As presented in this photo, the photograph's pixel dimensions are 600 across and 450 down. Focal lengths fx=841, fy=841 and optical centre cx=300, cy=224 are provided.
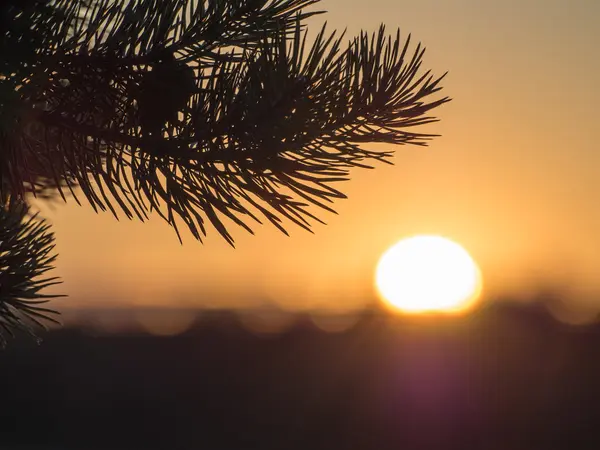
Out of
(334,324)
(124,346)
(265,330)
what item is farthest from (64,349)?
(334,324)

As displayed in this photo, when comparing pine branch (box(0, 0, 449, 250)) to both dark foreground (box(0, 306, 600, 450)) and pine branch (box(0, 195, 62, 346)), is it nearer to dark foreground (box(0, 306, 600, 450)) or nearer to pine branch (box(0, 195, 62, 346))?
pine branch (box(0, 195, 62, 346))

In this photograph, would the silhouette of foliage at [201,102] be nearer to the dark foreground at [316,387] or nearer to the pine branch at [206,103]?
the pine branch at [206,103]

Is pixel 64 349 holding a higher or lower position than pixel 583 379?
lower

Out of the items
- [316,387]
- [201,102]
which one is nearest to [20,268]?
[201,102]

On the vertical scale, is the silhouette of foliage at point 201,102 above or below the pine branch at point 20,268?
above

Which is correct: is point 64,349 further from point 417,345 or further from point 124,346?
point 417,345

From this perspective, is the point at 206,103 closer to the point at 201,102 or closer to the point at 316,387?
the point at 201,102

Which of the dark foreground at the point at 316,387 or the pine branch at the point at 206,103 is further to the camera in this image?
the dark foreground at the point at 316,387

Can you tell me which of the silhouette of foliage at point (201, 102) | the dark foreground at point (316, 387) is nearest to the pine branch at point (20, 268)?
the silhouette of foliage at point (201, 102)
